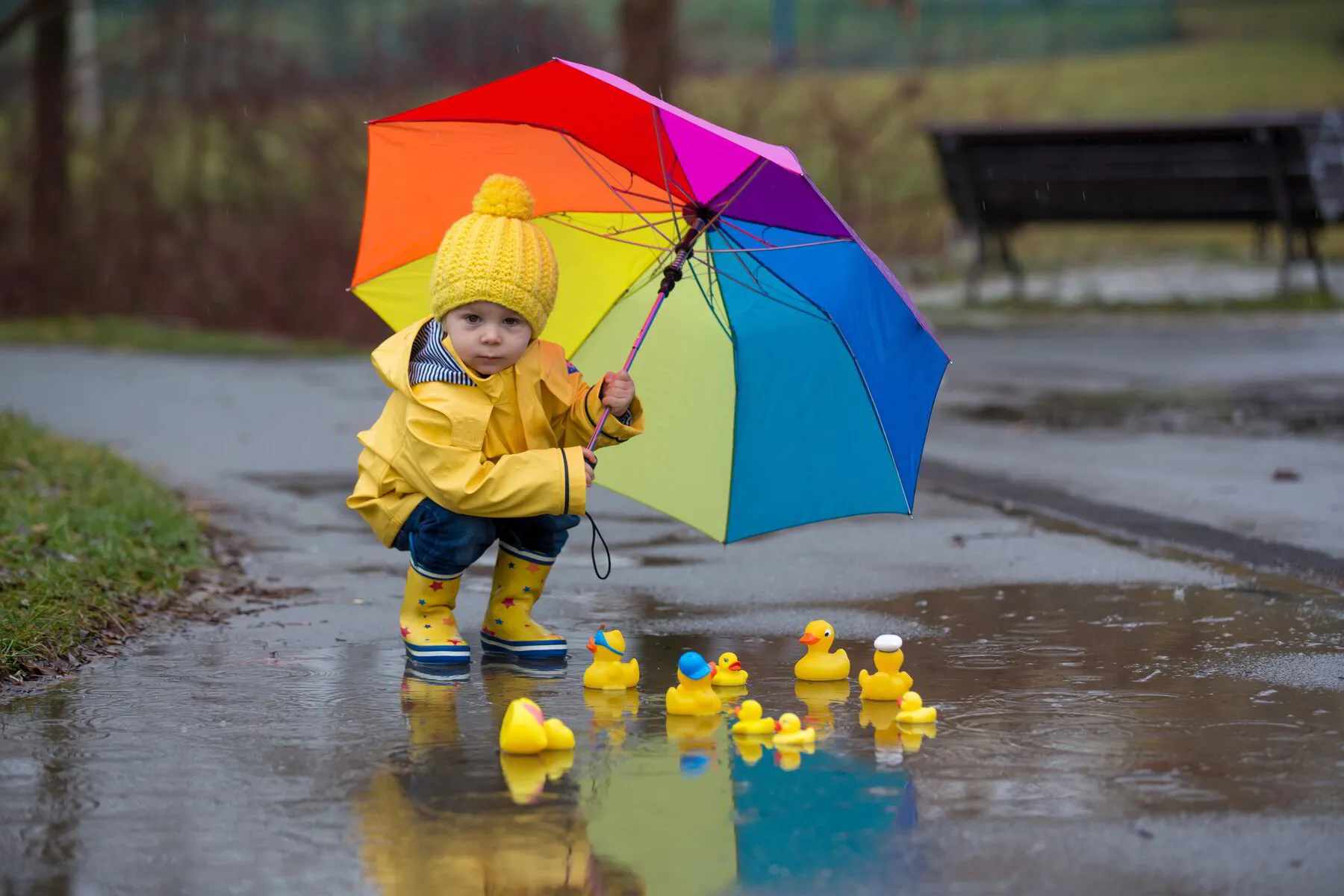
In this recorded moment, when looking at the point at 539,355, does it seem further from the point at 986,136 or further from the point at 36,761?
the point at 986,136

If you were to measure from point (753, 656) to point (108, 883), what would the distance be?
7.73 ft

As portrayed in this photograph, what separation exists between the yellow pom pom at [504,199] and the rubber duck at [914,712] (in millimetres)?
1631

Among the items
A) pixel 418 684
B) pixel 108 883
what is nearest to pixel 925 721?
pixel 418 684

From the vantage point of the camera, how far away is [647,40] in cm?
1822

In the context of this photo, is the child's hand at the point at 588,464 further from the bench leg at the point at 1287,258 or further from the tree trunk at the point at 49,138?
the tree trunk at the point at 49,138

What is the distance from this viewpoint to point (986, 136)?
1764cm

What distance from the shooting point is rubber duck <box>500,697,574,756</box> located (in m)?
4.30

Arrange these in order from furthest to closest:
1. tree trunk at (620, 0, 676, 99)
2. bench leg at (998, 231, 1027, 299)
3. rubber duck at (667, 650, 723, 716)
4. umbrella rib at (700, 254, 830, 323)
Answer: bench leg at (998, 231, 1027, 299), tree trunk at (620, 0, 676, 99), umbrella rib at (700, 254, 830, 323), rubber duck at (667, 650, 723, 716)

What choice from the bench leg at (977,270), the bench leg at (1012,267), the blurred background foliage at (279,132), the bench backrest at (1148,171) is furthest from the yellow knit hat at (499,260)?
the bench leg at (1012,267)

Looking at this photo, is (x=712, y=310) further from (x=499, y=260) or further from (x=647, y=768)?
(x=647, y=768)

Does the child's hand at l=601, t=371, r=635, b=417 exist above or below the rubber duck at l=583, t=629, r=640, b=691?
above

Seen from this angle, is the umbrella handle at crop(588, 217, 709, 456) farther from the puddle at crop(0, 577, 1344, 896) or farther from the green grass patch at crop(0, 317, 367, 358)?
the green grass patch at crop(0, 317, 367, 358)

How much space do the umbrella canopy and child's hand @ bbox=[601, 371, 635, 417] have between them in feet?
1.37

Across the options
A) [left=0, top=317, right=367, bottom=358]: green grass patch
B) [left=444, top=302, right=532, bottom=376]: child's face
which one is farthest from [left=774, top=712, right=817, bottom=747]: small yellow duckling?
[left=0, top=317, right=367, bottom=358]: green grass patch
